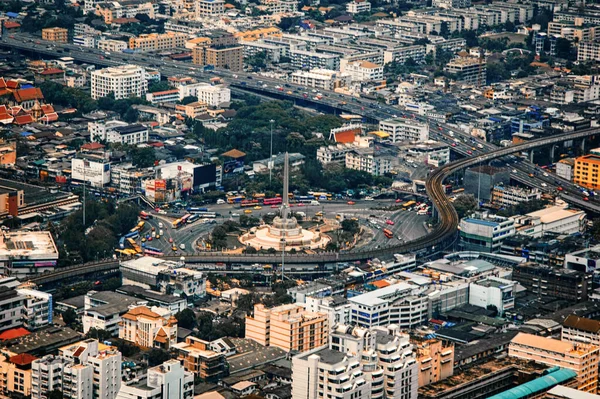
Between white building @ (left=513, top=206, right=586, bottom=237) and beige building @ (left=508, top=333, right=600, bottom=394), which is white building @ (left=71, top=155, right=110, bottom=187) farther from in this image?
beige building @ (left=508, top=333, right=600, bottom=394)

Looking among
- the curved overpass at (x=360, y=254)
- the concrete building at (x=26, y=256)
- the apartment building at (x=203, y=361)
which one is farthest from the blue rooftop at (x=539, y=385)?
the concrete building at (x=26, y=256)

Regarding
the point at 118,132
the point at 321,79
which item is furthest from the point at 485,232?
the point at 321,79

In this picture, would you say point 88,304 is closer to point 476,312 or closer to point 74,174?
point 476,312

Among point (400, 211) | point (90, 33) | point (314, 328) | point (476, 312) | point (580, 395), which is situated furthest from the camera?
point (90, 33)

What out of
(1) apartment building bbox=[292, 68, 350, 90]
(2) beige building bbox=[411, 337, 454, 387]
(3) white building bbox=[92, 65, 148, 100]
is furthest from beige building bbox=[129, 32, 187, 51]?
(2) beige building bbox=[411, 337, 454, 387]

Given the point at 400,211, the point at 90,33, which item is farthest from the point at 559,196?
the point at 90,33

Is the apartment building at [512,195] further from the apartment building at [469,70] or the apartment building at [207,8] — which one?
the apartment building at [207,8]
